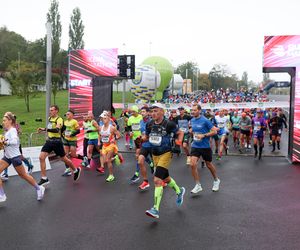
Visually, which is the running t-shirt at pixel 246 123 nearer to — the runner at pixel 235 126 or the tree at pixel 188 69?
the runner at pixel 235 126

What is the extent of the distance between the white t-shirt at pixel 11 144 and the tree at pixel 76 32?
60832 millimetres

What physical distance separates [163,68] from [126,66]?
2297 cm

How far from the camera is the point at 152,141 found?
585 cm

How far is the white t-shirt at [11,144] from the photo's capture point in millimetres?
6309

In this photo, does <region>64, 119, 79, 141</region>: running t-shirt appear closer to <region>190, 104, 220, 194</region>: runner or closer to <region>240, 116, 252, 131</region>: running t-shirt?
<region>190, 104, 220, 194</region>: runner

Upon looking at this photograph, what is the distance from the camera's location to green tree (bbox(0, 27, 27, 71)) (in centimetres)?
6372

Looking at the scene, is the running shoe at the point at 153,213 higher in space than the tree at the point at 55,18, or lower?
lower

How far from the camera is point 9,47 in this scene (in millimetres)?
65938

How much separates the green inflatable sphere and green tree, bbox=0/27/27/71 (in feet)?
114

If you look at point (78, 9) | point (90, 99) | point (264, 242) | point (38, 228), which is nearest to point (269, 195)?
point (264, 242)

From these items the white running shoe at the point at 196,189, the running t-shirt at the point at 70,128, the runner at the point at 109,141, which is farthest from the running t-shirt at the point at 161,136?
the running t-shirt at the point at 70,128

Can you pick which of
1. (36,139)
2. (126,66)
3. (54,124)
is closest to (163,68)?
(126,66)

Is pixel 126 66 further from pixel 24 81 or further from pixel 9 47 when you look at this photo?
pixel 9 47

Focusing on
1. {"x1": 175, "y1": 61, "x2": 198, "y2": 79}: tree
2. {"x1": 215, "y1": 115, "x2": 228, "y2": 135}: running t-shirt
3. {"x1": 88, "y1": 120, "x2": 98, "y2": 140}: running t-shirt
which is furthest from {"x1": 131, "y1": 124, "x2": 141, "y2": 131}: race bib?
{"x1": 175, "y1": 61, "x2": 198, "y2": 79}: tree
